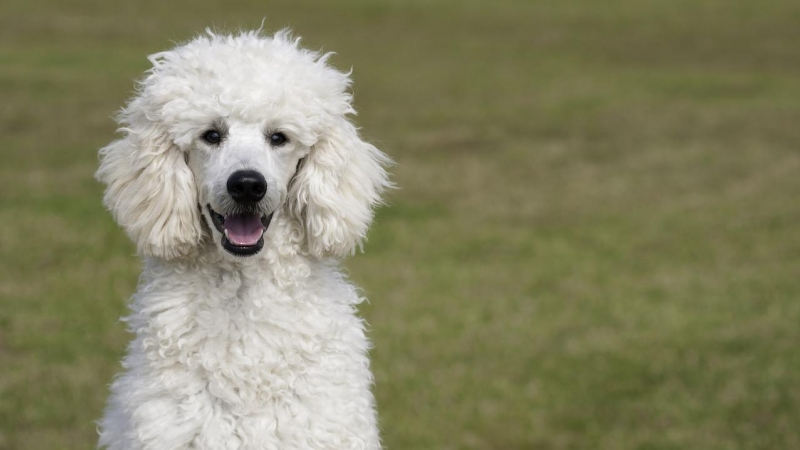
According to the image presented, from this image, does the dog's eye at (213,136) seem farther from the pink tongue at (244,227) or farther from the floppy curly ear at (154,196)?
the pink tongue at (244,227)

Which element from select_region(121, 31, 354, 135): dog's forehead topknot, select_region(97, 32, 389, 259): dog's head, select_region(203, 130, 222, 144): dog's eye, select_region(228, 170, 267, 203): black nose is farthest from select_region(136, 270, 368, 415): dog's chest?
select_region(121, 31, 354, 135): dog's forehead topknot

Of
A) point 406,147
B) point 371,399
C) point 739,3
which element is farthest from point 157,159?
point 739,3

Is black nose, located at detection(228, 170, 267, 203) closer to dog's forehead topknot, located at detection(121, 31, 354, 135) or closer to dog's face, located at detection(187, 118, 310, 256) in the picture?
dog's face, located at detection(187, 118, 310, 256)

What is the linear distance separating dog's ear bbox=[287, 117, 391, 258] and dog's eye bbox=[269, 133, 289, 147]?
13cm

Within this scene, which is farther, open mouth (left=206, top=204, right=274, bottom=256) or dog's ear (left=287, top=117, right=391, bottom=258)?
dog's ear (left=287, top=117, right=391, bottom=258)

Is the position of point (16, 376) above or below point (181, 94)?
below

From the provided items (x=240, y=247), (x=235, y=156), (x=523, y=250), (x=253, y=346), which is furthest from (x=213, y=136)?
(x=523, y=250)

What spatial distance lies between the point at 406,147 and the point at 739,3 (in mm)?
24149

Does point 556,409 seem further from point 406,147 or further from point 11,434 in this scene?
point 406,147

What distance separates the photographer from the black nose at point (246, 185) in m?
4.23

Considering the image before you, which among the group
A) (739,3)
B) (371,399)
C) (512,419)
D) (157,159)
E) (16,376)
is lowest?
(16,376)

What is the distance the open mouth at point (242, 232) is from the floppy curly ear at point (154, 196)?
0.38 ft

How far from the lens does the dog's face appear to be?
4277 mm

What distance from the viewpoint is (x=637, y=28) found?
36.0 metres
